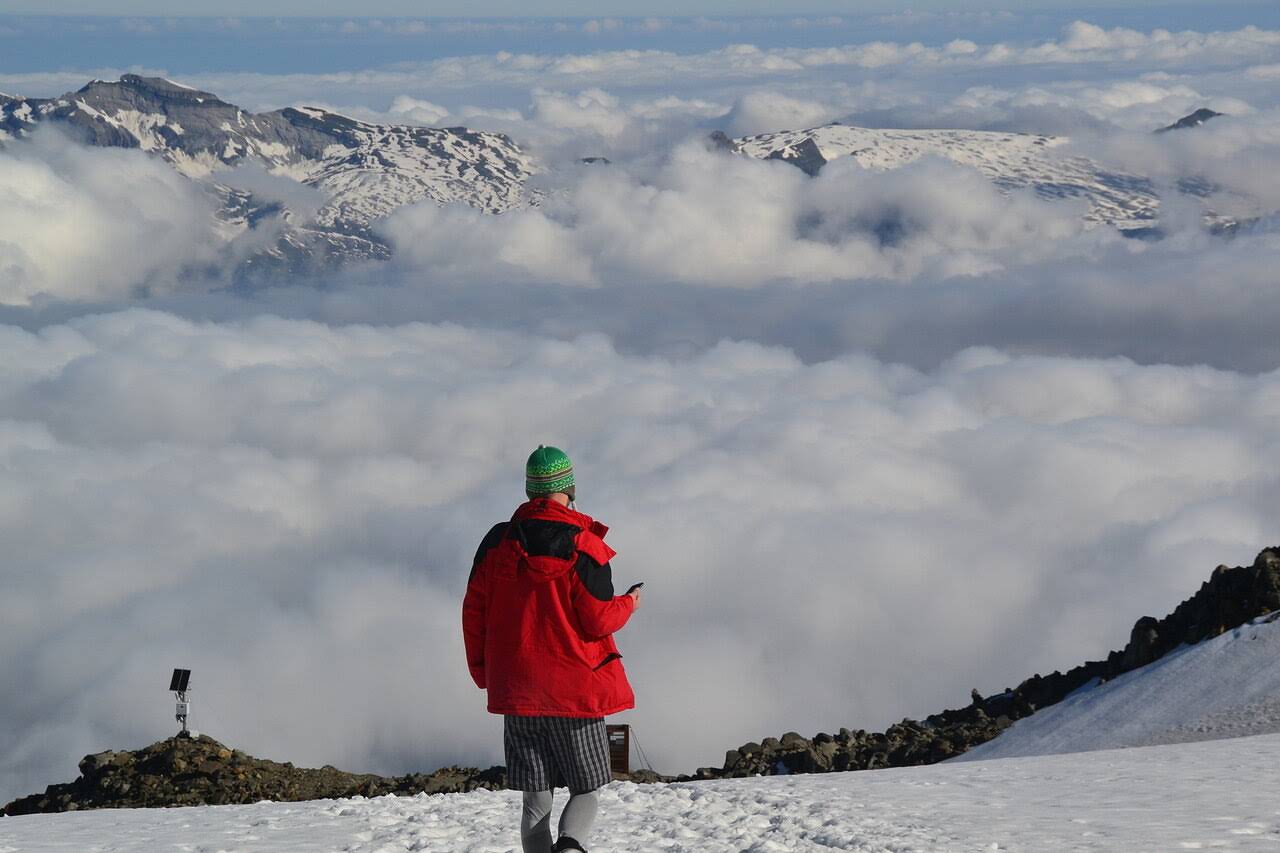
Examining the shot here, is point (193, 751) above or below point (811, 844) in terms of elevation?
above

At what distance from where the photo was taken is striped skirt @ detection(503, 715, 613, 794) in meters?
6.43

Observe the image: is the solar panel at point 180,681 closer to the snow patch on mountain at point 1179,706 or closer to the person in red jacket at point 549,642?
the snow patch on mountain at point 1179,706

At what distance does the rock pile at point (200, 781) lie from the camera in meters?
21.9

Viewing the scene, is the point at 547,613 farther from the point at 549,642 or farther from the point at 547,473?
the point at 547,473

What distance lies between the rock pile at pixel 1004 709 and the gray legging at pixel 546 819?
18.5m

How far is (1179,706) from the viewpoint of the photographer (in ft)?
69.6

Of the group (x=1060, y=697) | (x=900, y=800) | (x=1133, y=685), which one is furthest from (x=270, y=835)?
(x=1060, y=697)

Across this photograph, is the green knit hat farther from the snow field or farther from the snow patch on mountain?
the snow patch on mountain

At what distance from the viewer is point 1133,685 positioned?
23.9 m

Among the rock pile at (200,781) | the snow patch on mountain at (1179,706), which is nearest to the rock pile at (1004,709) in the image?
the snow patch on mountain at (1179,706)

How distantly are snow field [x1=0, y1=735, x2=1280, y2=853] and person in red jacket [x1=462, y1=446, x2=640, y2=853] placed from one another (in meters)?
2.23

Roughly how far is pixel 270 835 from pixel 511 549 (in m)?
4.49

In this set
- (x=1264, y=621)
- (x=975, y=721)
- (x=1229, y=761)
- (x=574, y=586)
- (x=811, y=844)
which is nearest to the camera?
(x=574, y=586)

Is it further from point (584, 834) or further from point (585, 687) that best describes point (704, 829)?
point (585, 687)
